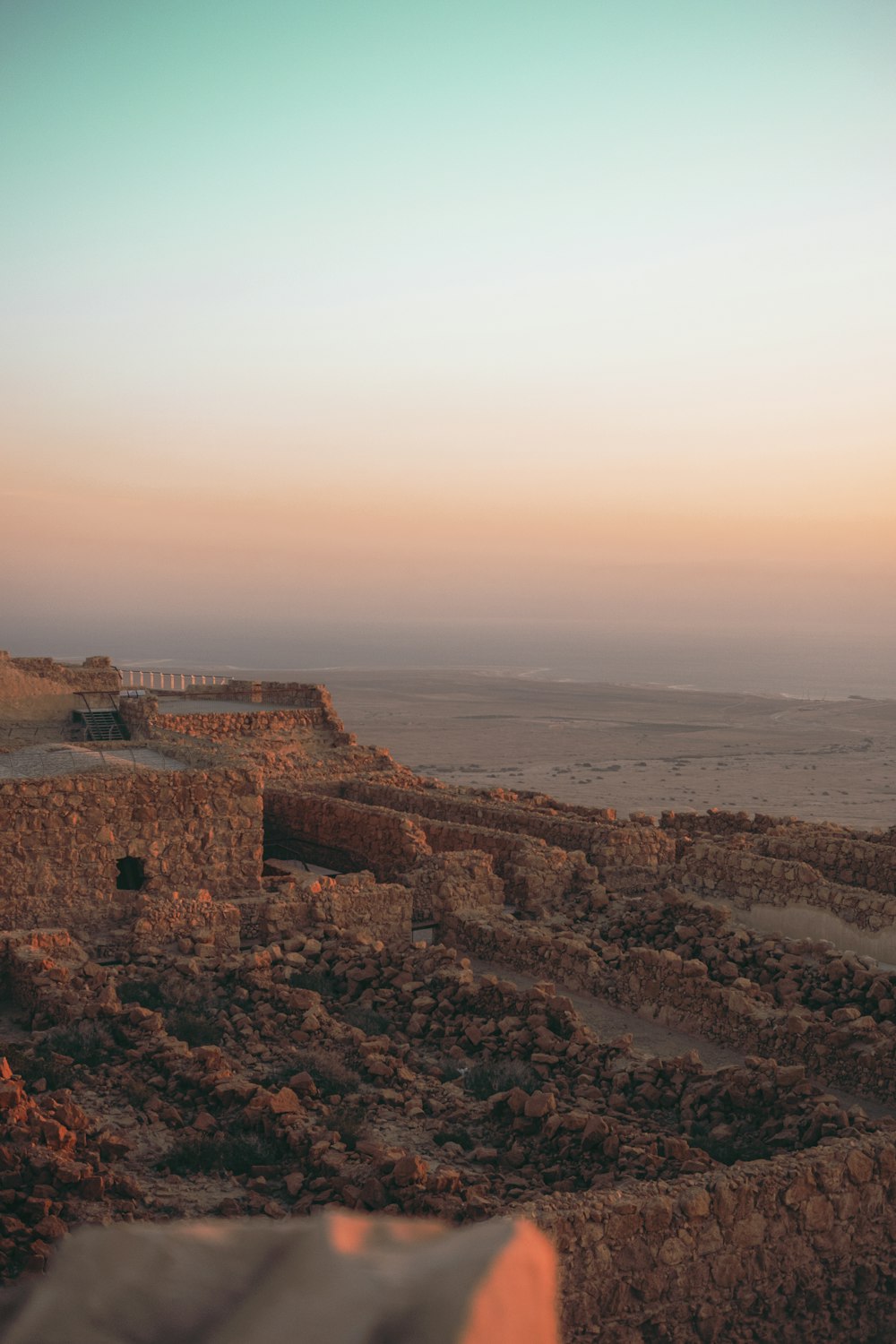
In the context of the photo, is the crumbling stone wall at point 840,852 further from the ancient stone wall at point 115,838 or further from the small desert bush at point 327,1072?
the small desert bush at point 327,1072

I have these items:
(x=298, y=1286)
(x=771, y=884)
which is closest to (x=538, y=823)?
(x=771, y=884)

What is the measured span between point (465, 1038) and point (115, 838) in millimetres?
4868

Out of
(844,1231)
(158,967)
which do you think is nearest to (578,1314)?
(844,1231)

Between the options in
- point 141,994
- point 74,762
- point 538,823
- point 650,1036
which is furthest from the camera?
point 538,823

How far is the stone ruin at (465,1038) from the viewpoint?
572cm

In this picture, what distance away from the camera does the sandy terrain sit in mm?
34031

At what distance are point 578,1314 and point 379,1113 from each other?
8.61 ft

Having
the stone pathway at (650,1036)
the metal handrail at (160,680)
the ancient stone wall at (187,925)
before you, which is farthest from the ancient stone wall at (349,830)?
the metal handrail at (160,680)

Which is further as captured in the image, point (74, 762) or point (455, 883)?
point (455, 883)

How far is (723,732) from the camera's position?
58188mm

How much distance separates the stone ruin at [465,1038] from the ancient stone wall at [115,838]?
3 centimetres

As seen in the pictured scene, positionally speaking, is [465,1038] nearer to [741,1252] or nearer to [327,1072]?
[327,1072]

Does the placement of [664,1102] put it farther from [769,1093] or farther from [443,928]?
[443,928]

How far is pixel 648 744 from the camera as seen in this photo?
51875 mm
